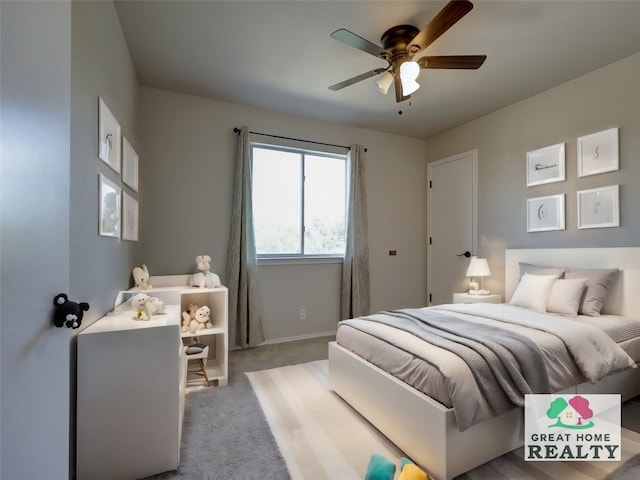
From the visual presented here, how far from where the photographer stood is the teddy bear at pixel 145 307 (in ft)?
5.53

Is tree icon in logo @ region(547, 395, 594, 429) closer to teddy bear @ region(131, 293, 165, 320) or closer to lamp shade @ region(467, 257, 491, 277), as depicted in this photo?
lamp shade @ region(467, 257, 491, 277)

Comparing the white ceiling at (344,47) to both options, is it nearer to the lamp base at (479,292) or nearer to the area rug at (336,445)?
the lamp base at (479,292)

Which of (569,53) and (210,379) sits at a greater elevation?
(569,53)

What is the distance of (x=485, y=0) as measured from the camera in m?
1.98

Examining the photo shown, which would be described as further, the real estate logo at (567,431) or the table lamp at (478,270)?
the table lamp at (478,270)

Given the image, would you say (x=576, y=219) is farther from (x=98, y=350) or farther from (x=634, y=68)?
(x=98, y=350)

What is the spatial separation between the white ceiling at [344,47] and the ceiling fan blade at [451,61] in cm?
31

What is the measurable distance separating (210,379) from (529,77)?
393 cm

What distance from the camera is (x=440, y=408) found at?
4.69 feet

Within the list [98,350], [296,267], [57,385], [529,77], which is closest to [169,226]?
[296,267]

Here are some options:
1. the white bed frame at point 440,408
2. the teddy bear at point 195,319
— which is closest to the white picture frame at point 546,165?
the white bed frame at point 440,408

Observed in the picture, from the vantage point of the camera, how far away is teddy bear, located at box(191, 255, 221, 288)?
2.78 metres

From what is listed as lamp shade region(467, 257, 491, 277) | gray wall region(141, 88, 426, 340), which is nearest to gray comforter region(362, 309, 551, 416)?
lamp shade region(467, 257, 491, 277)

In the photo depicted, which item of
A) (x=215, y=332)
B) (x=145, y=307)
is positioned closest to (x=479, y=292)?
(x=215, y=332)
